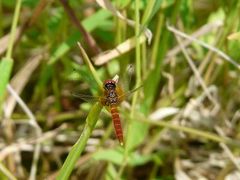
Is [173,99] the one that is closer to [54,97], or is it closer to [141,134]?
[141,134]

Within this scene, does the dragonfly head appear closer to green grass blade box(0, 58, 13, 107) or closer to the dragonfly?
the dragonfly

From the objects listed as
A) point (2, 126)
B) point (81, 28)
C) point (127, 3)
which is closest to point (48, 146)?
point (2, 126)

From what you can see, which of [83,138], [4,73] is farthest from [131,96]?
[83,138]

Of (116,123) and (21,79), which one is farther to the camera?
(21,79)

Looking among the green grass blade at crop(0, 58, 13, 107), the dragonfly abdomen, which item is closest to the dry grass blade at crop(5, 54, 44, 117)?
the green grass blade at crop(0, 58, 13, 107)

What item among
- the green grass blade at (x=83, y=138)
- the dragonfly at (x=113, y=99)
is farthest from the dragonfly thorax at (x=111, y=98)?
the green grass blade at (x=83, y=138)

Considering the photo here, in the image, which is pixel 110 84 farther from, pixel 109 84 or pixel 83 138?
pixel 83 138

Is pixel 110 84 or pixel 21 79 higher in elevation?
pixel 21 79

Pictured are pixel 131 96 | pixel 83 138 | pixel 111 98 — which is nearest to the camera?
pixel 83 138
